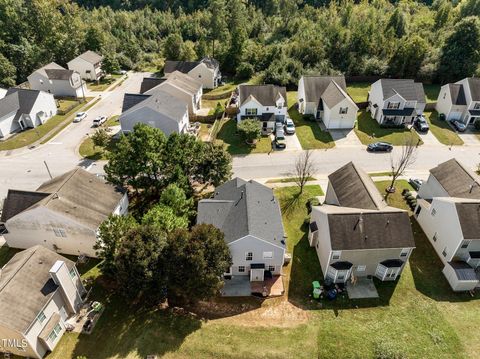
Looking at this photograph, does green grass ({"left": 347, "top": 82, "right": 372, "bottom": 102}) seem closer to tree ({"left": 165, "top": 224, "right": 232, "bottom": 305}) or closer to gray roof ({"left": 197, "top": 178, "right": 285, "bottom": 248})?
gray roof ({"left": 197, "top": 178, "right": 285, "bottom": 248})

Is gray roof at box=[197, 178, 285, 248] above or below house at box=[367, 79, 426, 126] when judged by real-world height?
above

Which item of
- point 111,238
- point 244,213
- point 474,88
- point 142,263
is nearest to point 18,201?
point 111,238

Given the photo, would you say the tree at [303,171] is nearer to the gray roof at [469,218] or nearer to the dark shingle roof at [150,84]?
the gray roof at [469,218]

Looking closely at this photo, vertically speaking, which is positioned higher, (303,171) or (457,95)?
(457,95)

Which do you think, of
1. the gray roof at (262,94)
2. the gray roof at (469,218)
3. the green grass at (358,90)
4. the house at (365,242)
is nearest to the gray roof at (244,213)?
the house at (365,242)

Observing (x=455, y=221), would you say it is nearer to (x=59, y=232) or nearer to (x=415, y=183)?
(x=415, y=183)

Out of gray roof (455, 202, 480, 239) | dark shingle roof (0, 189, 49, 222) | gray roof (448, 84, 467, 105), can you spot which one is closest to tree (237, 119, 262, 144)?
dark shingle roof (0, 189, 49, 222)

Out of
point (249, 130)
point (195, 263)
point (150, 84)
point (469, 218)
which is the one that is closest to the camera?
point (195, 263)
